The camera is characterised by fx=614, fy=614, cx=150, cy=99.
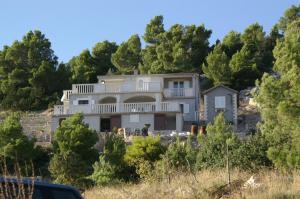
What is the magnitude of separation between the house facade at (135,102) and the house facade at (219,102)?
1.09 m

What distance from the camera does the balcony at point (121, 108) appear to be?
47906mm

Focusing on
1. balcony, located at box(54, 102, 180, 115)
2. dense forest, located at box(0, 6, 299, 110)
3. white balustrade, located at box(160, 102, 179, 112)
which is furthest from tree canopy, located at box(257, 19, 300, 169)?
dense forest, located at box(0, 6, 299, 110)

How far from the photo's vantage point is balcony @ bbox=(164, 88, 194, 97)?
53.2m

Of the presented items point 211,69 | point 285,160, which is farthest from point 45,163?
point 211,69

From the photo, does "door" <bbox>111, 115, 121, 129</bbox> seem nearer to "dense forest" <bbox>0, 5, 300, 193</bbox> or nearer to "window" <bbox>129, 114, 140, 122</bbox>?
"window" <bbox>129, 114, 140, 122</bbox>

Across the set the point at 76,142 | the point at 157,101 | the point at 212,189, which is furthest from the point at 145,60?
the point at 212,189

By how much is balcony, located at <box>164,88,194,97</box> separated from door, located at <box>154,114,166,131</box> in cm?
542

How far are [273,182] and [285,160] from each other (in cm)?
598

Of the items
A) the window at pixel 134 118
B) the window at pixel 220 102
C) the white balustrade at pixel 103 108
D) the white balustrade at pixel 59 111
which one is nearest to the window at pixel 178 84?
the window at pixel 220 102

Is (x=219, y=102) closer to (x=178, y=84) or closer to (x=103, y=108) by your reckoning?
(x=178, y=84)

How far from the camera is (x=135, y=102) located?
50656mm

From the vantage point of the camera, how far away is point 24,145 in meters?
35.7

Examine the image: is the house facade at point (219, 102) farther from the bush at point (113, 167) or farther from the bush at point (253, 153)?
the bush at point (253, 153)

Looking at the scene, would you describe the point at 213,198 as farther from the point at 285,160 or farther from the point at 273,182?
the point at 285,160
